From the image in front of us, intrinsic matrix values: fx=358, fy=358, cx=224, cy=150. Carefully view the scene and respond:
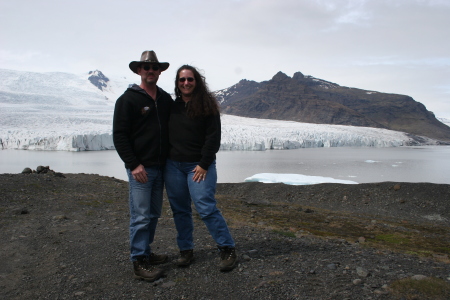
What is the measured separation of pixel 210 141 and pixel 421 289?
6.50 ft

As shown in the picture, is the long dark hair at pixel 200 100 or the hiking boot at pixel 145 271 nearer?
the hiking boot at pixel 145 271

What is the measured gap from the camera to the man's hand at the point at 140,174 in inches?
118

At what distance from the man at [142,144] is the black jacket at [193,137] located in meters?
0.09

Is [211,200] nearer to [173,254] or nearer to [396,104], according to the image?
[173,254]

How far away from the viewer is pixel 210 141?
310cm

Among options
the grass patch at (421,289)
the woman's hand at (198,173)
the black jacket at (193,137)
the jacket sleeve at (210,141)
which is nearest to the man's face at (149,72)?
the black jacket at (193,137)

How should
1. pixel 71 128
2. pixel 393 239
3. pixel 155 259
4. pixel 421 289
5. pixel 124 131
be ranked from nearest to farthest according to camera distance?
pixel 421 289
pixel 124 131
pixel 155 259
pixel 393 239
pixel 71 128

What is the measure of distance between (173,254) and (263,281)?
116cm

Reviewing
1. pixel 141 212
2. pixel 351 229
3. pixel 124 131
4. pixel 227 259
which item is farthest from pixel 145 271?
pixel 351 229

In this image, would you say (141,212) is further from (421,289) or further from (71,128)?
(71,128)

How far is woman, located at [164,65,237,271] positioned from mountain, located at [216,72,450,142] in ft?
477

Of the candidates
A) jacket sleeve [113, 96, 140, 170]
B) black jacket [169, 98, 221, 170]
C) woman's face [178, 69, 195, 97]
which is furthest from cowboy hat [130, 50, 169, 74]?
black jacket [169, 98, 221, 170]

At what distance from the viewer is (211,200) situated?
10.4 feet

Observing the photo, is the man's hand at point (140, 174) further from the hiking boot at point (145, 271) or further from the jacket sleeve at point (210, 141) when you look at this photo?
the hiking boot at point (145, 271)
